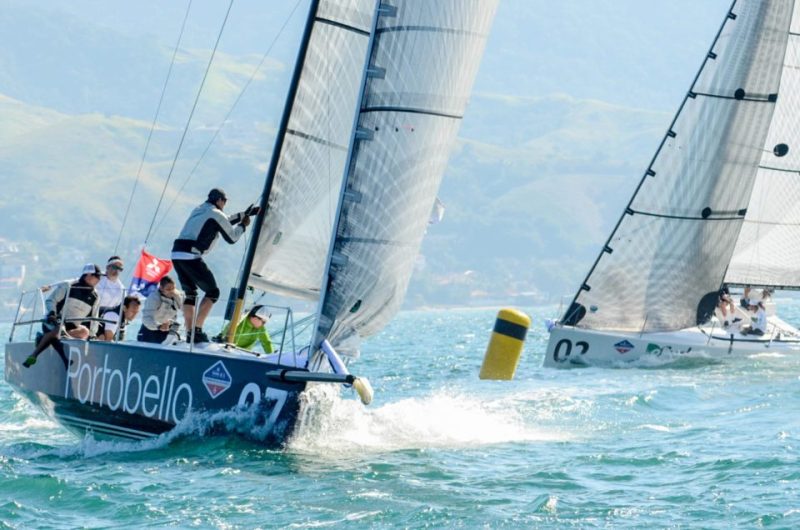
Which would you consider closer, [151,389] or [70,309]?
[151,389]

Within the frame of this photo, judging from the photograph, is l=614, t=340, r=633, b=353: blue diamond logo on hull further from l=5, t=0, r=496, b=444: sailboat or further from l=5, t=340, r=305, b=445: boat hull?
l=5, t=340, r=305, b=445: boat hull

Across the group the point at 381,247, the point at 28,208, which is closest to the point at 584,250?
the point at 28,208

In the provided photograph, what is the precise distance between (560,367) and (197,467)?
11.0 m

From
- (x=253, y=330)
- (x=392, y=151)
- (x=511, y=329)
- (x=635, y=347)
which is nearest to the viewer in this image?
(x=392, y=151)

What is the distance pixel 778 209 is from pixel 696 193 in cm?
249

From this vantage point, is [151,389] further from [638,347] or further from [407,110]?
[638,347]

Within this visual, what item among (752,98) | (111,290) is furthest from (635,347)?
(111,290)

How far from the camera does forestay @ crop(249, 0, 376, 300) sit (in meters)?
11.6

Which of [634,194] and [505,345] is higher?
[634,194]

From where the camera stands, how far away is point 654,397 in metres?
15.4

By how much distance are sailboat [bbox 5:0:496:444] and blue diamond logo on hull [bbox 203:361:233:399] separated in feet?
0.04

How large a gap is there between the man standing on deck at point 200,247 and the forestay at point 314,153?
68cm

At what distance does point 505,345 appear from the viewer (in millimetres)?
11336

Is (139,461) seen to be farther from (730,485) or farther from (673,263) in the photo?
(673,263)
